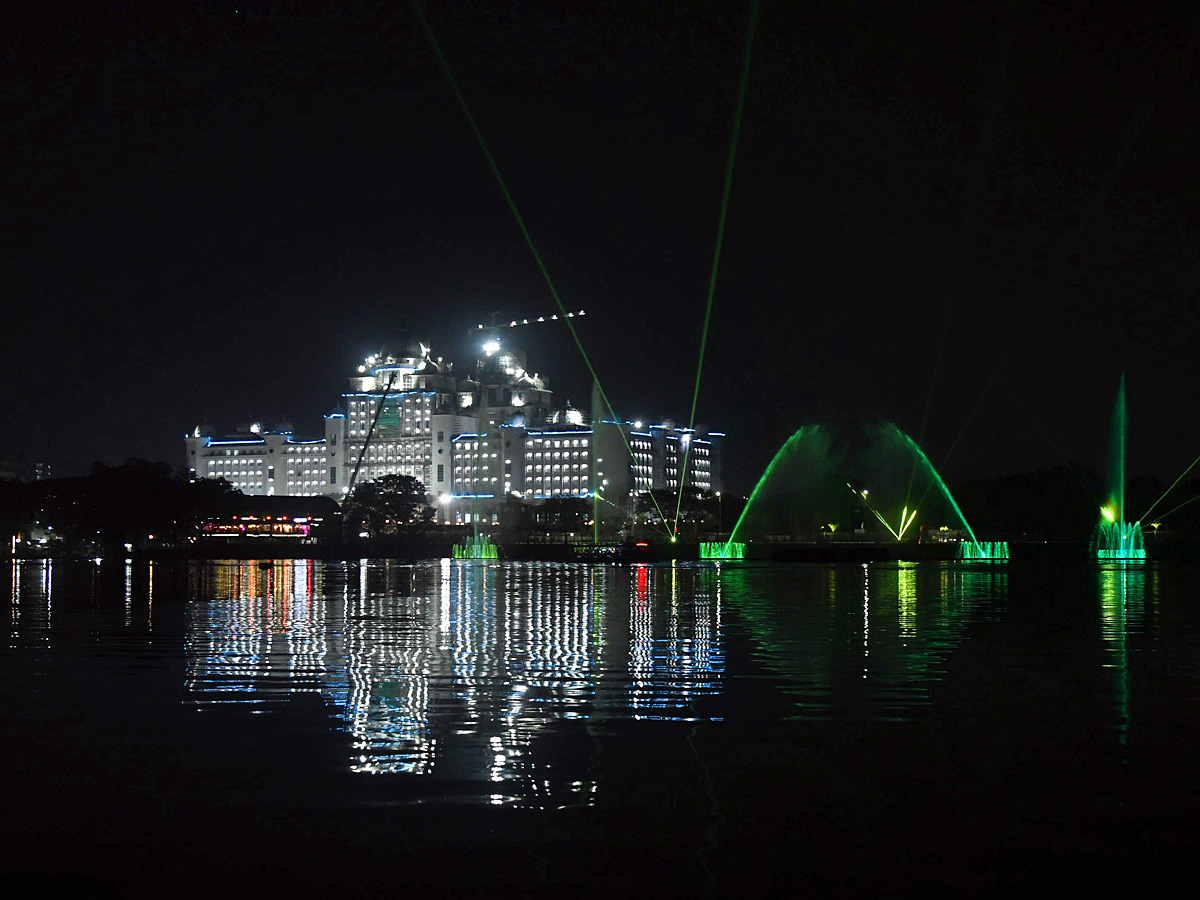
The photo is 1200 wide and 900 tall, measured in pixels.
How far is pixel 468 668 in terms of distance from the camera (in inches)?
950

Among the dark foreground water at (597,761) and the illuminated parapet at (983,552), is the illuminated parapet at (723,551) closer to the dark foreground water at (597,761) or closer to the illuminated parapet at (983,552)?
the illuminated parapet at (983,552)

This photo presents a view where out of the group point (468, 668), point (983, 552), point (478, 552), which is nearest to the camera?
point (468, 668)

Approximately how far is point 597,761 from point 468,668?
9.42 meters

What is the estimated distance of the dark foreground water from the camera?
10.8 metres

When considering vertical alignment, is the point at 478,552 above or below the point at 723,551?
below

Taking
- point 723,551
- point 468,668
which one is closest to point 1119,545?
point 723,551

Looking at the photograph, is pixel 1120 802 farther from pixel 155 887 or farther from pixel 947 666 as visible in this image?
pixel 947 666

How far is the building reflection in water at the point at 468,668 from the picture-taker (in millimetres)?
15672

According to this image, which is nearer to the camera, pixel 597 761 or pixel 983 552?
pixel 597 761

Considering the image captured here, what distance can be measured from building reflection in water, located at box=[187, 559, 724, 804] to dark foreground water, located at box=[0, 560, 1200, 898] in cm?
10

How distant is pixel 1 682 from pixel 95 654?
16.8ft

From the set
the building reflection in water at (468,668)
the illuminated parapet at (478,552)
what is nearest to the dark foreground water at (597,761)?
the building reflection in water at (468,668)

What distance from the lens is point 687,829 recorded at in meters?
11.9

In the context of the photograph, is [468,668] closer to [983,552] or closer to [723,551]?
[983,552]
